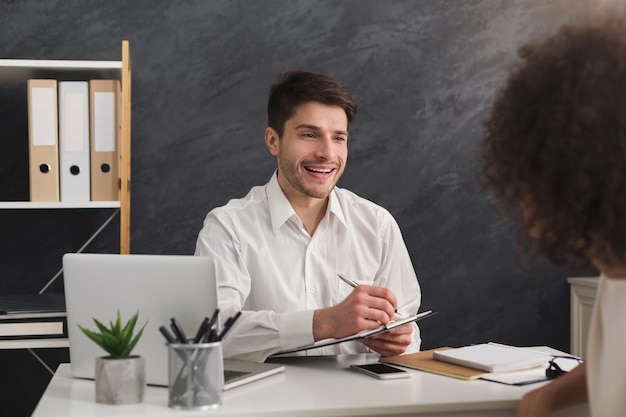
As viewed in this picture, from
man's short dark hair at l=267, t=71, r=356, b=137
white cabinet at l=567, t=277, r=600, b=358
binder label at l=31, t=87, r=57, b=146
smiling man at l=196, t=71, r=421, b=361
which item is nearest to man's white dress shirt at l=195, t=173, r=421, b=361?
smiling man at l=196, t=71, r=421, b=361

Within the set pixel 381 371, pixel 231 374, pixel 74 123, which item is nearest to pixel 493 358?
pixel 381 371

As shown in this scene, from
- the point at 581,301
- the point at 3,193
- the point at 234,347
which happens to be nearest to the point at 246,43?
the point at 3,193

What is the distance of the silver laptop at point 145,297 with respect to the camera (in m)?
1.61

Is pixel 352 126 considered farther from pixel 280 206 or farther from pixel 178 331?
pixel 178 331

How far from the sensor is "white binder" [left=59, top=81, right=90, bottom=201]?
2602 mm

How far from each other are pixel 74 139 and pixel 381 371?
4.28 feet

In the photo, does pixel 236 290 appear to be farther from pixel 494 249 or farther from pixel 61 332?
pixel 494 249

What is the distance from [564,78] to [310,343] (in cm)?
94

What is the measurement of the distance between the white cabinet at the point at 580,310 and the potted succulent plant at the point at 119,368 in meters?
2.13

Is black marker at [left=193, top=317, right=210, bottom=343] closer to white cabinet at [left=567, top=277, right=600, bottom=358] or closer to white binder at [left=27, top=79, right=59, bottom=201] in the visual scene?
white binder at [left=27, top=79, right=59, bottom=201]

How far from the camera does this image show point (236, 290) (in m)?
2.22

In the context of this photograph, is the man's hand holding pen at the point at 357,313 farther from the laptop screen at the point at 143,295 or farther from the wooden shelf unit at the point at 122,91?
the wooden shelf unit at the point at 122,91

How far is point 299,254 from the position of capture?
2.37 m

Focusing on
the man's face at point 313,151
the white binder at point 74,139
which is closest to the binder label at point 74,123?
the white binder at point 74,139
